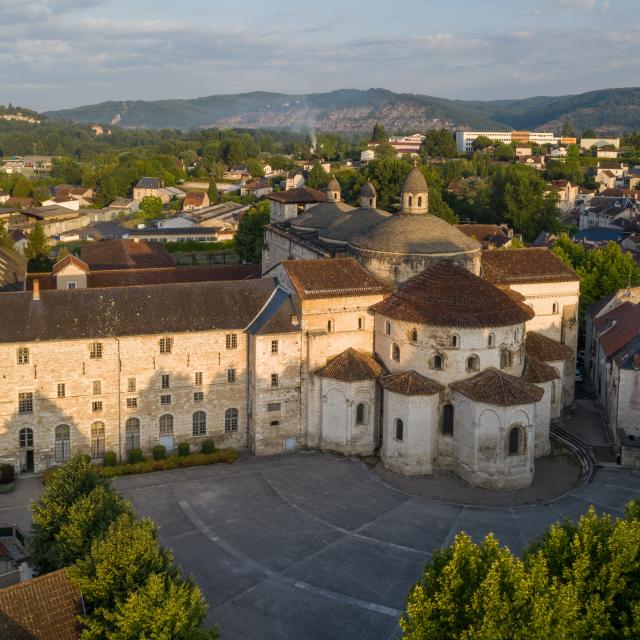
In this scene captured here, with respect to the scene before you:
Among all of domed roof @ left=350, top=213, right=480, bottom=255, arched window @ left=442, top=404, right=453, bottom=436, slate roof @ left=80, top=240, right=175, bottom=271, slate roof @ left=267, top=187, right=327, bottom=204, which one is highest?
slate roof @ left=267, top=187, right=327, bottom=204

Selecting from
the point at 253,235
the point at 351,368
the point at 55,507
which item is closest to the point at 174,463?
the point at 351,368

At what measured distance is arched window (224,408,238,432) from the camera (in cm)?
5134

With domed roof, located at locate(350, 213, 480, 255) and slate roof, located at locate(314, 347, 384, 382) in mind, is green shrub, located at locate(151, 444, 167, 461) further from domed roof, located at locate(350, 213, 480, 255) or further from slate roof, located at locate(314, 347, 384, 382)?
domed roof, located at locate(350, 213, 480, 255)

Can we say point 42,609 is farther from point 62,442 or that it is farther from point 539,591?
point 62,442

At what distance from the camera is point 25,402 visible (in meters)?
47.1

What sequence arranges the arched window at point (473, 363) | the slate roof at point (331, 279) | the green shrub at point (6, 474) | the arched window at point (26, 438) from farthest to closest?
the slate roof at point (331, 279) → the arched window at point (473, 363) → the arched window at point (26, 438) → the green shrub at point (6, 474)

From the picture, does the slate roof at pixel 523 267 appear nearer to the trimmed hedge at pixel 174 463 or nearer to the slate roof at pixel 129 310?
the slate roof at pixel 129 310

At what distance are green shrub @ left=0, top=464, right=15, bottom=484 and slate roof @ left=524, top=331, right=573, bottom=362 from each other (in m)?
33.5

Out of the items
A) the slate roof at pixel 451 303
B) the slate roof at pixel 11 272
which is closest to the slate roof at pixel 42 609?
the slate roof at pixel 451 303

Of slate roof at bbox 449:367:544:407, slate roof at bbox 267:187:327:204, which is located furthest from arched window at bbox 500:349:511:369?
slate roof at bbox 267:187:327:204

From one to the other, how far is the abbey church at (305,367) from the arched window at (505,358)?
0.28 feet

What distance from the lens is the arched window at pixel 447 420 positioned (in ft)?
158

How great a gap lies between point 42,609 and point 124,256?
62326mm

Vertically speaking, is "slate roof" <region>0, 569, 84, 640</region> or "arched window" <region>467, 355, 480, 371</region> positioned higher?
"arched window" <region>467, 355, 480, 371</region>
